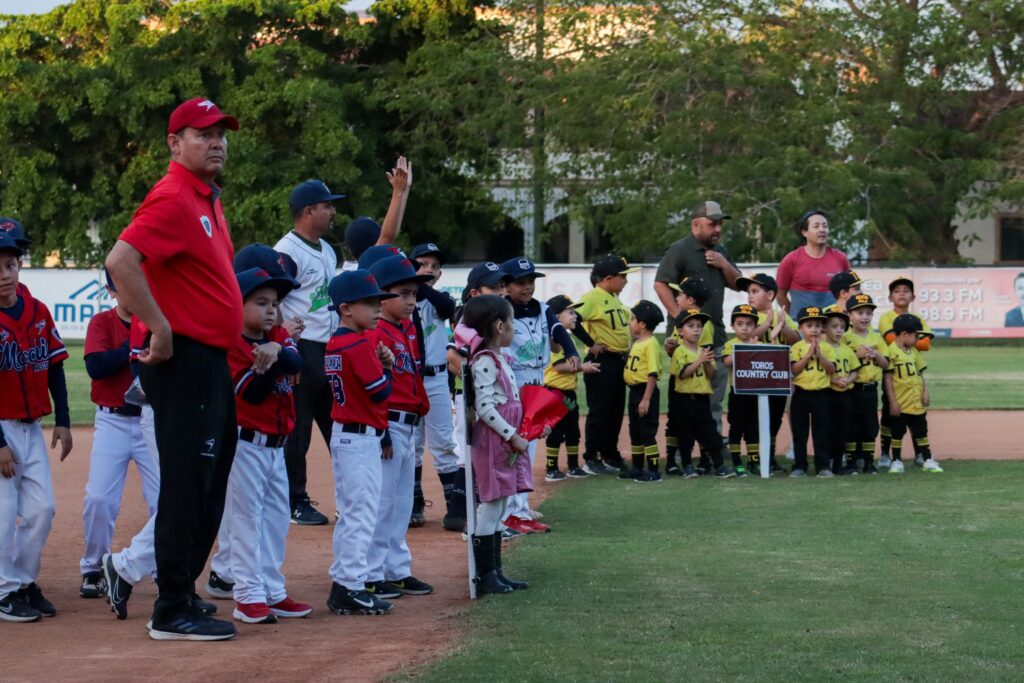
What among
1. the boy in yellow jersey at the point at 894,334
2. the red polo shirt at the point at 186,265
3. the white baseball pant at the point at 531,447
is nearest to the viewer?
the red polo shirt at the point at 186,265

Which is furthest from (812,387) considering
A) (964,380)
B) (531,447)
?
(964,380)

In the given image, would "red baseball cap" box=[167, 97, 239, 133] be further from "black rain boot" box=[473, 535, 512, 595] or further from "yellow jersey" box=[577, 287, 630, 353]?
"yellow jersey" box=[577, 287, 630, 353]

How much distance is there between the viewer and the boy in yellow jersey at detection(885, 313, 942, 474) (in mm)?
11836

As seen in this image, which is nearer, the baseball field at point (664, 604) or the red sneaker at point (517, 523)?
the baseball field at point (664, 604)

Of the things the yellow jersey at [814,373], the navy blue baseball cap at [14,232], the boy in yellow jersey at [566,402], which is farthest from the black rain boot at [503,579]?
the yellow jersey at [814,373]

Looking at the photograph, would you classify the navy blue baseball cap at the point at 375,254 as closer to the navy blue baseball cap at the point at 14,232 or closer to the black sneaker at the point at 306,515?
the navy blue baseball cap at the point at 14,232

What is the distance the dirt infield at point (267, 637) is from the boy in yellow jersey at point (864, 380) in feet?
13.7

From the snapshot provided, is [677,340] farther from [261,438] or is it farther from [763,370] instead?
[261,438]

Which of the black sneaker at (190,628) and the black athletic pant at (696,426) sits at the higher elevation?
the black athletic pant at (696,426)

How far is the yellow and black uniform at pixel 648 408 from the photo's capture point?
11.4 meters

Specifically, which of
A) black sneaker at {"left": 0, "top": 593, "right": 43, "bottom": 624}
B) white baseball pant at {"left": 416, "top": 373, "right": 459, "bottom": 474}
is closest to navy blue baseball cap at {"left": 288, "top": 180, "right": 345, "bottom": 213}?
white baseball pant at {"left": 416, "top": 373, "right": 459, "bottom": 474}

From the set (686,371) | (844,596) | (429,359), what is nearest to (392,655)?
(844,596)

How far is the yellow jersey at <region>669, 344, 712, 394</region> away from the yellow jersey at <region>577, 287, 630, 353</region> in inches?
18.8

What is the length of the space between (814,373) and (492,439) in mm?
5036
